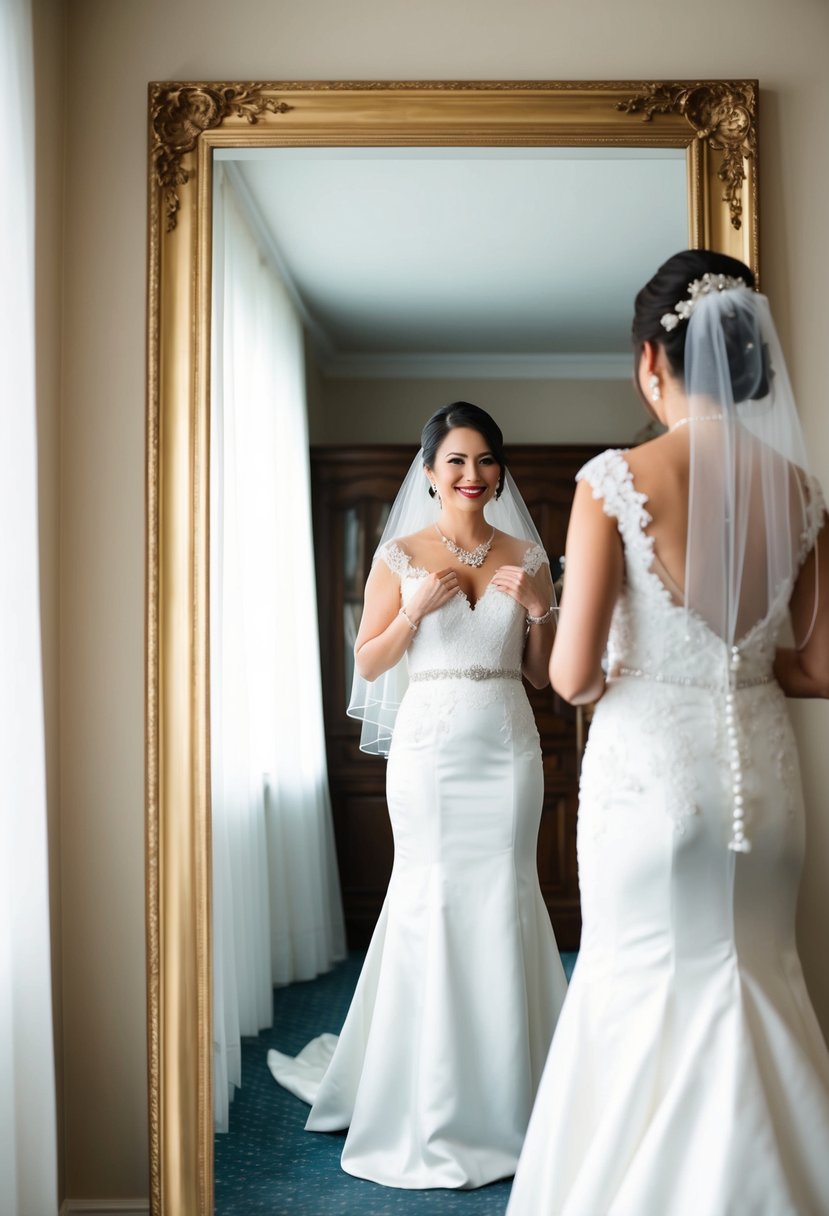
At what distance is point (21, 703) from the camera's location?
2.34 metres

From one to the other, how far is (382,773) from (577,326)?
1.13 meters

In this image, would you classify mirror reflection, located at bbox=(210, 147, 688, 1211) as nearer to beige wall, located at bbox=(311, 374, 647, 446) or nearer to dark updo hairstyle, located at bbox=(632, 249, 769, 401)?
beige wall, located at bbox=(311, 374, 647, 446)

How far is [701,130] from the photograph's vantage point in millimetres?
2564

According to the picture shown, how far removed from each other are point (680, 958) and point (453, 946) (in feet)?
2.63

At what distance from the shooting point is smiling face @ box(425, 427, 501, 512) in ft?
8.25

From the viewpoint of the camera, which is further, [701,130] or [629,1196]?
[701,130]

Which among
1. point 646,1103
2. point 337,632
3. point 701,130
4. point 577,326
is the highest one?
point 701,130

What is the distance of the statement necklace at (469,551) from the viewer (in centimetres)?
257

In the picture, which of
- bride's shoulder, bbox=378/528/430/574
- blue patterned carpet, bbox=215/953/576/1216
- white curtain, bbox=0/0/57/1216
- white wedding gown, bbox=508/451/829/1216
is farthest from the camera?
bride's shoulder, bbox=378/528/430/574

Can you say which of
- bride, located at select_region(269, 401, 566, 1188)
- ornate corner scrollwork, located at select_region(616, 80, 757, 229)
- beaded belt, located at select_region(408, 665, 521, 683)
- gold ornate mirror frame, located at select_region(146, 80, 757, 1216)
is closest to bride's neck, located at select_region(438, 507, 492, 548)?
bride, located at select_region(269, 401, 566, 1188)

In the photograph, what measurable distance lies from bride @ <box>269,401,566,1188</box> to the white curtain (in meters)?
0.61

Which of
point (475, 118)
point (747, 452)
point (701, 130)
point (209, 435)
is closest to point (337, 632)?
point (209, 435)

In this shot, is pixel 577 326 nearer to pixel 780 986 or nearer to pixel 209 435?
pixel 209 435

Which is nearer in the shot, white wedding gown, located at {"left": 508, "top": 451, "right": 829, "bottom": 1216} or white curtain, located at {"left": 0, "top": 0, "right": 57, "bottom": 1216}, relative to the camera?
white wedding gown, located at {"left": 508, "top": 451, "right": 829, "bottom": 1216}
